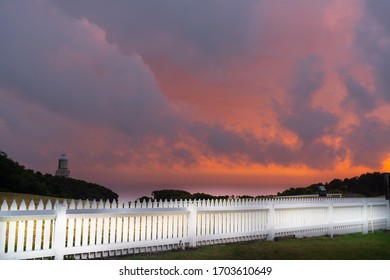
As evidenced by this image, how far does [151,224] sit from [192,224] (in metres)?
1.50

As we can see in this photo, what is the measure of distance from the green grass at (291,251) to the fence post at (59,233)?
1.72 m

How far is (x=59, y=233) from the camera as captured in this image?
39.0 ft

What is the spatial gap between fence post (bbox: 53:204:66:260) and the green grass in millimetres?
1715

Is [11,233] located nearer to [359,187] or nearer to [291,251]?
[291,251]

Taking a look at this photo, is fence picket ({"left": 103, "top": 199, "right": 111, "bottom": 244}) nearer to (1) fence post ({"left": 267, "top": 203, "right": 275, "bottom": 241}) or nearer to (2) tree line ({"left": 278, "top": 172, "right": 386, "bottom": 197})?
(1) fence post ({"left": 267, "top": 203, "right": 275, "bottom": 241})

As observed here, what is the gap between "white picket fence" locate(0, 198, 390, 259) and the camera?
11.6 metres

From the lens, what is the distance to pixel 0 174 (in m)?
35.0

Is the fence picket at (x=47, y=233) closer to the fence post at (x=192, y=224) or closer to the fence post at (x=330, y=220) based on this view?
the fence post at (x=192, y=224)

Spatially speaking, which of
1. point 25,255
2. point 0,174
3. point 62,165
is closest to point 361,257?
point 25,255

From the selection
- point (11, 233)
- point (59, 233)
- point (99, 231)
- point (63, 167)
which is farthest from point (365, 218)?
point (63, 167)

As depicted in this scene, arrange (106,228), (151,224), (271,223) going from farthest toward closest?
(271,223) < (151,224) < (106,228)
